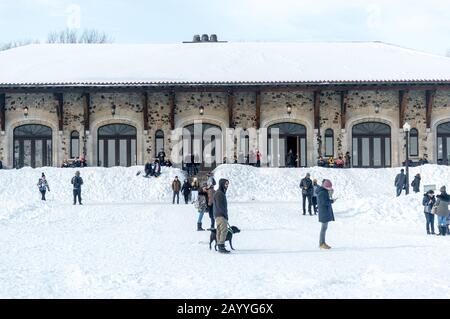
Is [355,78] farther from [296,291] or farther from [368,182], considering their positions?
[296,291]

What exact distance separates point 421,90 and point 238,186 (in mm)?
10506

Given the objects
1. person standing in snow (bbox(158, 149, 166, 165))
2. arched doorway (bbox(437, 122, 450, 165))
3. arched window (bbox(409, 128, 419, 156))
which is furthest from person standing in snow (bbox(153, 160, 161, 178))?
arched doorway (bbox(437, 122, 450, 165))

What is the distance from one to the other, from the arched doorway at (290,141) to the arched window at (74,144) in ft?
28.6

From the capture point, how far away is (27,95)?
32.2 meters

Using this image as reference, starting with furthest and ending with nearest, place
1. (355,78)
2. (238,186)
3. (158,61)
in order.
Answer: (158,61), (355,78), (238,186)

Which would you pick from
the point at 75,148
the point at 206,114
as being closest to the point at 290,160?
the point at 206,114

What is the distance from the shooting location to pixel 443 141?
32562mm

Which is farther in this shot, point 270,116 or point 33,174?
point 270,116

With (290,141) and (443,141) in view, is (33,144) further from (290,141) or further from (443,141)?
(443,141)

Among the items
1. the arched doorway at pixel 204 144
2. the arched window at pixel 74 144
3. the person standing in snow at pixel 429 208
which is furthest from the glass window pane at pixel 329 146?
the person standing in snow at pixel 429 208

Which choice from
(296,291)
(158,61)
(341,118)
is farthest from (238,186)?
(296,291)

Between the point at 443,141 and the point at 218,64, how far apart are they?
1096 centimetres

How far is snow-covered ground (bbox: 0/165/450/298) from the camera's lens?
8.41m

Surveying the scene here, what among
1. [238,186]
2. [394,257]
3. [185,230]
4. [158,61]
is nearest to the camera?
[394,257]
